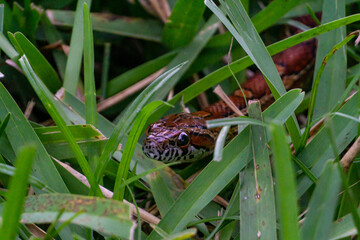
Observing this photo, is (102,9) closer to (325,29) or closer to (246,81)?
(246,81)

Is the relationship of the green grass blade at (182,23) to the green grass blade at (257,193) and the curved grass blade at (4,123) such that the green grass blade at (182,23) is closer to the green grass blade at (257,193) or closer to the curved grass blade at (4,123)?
the green grass blade at (257,193)

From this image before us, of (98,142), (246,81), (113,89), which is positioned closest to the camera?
(98,142)

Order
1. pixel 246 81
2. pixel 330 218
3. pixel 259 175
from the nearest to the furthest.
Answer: pixel 330 218
pixel 259 175
pixel 246 81

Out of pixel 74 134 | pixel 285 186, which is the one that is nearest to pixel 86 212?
pixel 285 186

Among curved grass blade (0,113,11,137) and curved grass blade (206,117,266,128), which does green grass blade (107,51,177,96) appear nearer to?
curved grass blade (0,113,11,137)

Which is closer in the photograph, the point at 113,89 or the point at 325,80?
the point at 325,80

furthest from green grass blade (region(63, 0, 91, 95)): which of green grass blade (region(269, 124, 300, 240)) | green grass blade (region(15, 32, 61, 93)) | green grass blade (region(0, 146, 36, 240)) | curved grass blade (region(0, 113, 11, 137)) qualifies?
green grass blade (region(269, 124, 300, 240))

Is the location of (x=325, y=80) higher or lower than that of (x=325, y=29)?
lower

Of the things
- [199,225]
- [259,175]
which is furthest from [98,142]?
[259,175]
